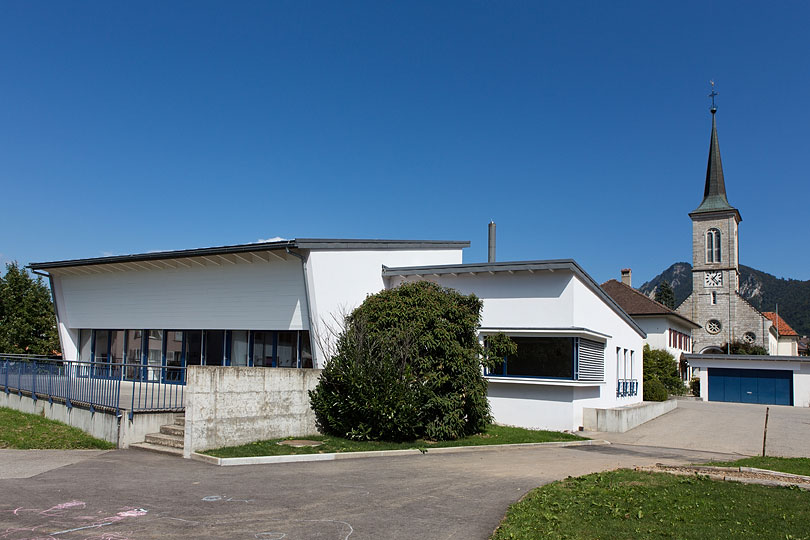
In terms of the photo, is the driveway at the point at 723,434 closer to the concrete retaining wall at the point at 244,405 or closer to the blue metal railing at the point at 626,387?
the blue metal railing at the point at 626,387

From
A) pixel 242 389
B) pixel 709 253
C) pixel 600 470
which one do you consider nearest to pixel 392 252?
pixel 242 389

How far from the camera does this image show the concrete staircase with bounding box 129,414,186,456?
12043 millimetres

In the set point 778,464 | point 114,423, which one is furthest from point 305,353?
point 778,464

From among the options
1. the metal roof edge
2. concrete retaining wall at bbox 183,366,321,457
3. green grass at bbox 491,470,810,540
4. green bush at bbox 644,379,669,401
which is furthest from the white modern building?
the metal roof edge

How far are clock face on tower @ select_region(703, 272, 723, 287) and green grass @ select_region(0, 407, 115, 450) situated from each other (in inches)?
2529

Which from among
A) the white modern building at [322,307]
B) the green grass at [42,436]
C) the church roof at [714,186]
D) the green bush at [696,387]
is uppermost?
the church roof at [714,186]

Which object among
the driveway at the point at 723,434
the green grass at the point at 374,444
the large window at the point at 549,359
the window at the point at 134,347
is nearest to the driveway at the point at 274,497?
the green grass at the point at 374,444

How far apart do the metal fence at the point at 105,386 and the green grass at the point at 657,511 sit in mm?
8396

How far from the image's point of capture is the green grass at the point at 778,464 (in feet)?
35.8

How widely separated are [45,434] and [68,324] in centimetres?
1329

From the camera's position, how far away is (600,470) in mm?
11359

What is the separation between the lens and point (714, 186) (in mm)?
68125

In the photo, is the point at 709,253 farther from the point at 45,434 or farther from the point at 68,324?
the point at 45,434

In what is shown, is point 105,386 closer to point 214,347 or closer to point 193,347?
point 214,347
